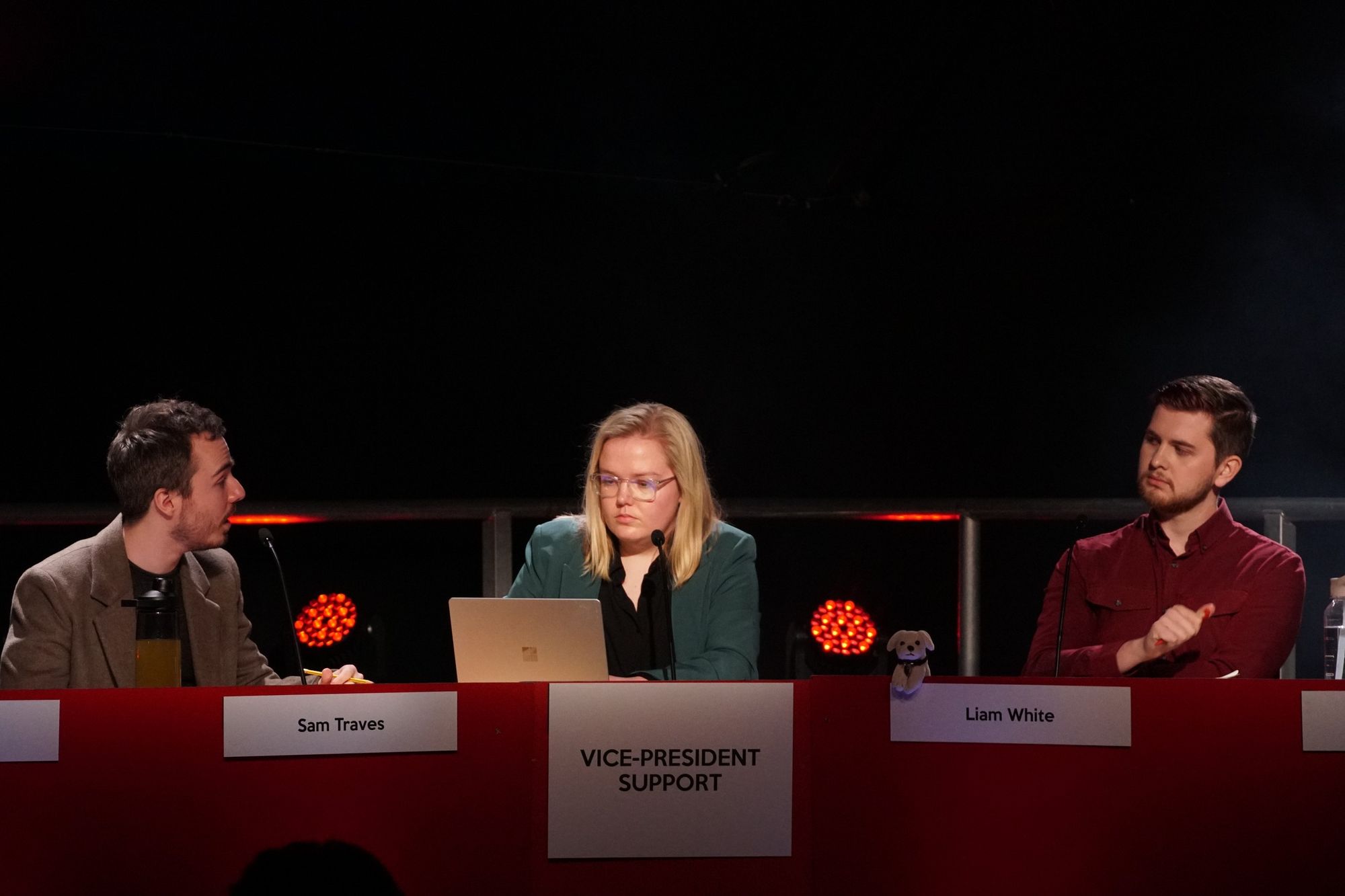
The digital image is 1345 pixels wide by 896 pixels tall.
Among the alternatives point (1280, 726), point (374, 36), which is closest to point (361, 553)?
point (374, 36)

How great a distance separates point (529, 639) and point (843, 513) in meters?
1.58

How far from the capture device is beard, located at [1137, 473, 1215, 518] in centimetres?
259

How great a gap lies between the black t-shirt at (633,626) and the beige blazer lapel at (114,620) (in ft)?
3.13

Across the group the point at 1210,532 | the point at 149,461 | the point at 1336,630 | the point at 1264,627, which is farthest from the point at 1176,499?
the point at 149,461

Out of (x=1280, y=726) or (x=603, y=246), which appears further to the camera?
(x=603, y=246)

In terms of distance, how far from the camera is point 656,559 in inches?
110

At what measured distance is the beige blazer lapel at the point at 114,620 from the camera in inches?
89.5

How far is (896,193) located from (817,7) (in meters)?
1.28

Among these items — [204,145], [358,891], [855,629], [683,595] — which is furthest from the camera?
[204,145]

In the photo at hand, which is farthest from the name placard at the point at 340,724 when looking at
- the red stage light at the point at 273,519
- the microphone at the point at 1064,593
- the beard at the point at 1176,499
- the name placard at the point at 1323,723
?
the beard at the point at 1176,499

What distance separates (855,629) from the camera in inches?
122

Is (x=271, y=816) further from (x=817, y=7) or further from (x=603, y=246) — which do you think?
(x=603, y=246)

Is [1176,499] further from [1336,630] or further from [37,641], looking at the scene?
[37,641]

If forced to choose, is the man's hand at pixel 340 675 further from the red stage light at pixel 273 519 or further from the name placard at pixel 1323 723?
the name placard at pixel 1323 723
